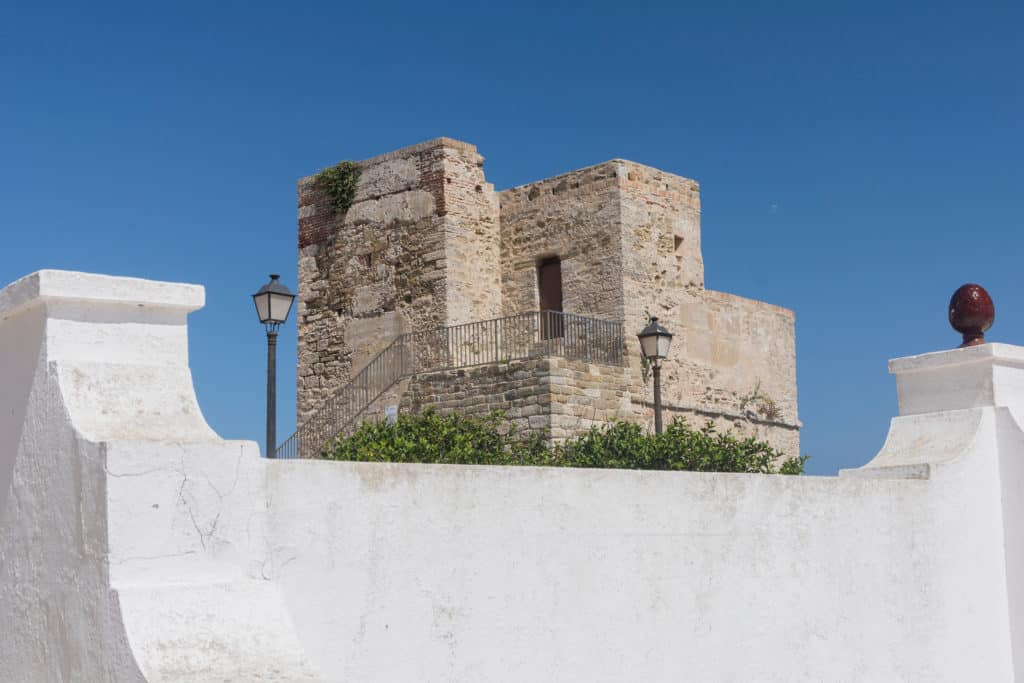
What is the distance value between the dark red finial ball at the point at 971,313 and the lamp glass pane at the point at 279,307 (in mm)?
6837

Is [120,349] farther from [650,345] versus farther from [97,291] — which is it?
[650,345]

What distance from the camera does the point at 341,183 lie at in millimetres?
21875

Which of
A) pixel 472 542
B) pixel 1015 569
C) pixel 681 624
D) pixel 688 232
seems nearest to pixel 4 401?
pixel 472 542

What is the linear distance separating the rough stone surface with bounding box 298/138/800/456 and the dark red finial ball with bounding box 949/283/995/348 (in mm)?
10777

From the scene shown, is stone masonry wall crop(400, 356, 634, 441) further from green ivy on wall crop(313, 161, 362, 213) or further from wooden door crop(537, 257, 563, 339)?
green ivy on wall crop(313, 161, 362, 213)

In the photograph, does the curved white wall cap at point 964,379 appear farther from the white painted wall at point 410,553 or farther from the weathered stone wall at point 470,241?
the weathered stone wall at point 470,241

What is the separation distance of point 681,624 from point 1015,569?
2667mm

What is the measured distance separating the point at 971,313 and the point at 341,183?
52.3ft

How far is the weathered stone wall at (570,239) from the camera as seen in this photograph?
1945 centimetres

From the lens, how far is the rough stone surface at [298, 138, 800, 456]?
19484mm

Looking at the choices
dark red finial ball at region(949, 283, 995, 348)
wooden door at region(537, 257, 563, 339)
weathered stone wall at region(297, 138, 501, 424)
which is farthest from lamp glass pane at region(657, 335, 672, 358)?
dark red finial ball at region(949, 283, 995, 348)

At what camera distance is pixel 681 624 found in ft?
18.6

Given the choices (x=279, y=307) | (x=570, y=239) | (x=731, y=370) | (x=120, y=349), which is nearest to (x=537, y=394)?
(x=570, y=239)

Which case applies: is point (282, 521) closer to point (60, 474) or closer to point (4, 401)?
point (60, 474)
